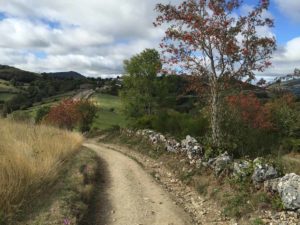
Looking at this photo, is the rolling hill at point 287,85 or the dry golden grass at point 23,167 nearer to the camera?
the dry golden grass at point 23,167

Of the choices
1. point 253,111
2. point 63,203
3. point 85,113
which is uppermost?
point 253,111

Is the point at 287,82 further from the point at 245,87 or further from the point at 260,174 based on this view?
the point at 260,174

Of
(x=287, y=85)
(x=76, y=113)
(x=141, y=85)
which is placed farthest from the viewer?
(x=76, y=113)

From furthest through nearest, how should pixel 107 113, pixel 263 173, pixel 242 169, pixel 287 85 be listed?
pixel 107 113
pixel 287 85
pixel 242 169
pixel 263 173

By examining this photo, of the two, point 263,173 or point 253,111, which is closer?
point 263,173

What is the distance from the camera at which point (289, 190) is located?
8.53 m

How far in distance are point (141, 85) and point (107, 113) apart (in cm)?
3837

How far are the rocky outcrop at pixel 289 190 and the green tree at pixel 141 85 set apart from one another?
44766 millimetres

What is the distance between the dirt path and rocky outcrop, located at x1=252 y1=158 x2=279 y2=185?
1933 mm

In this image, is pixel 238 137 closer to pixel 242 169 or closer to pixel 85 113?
pixel 242 169

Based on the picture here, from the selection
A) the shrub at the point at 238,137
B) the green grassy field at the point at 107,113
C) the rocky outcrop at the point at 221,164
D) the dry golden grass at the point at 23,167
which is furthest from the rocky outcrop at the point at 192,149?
the green grassy field at the point at 107,113

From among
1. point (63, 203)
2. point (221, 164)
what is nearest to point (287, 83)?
point (221, 164)

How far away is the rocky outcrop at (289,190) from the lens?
8352mm

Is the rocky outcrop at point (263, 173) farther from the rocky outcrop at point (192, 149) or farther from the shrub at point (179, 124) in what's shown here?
the shrub at point (179, 124)
